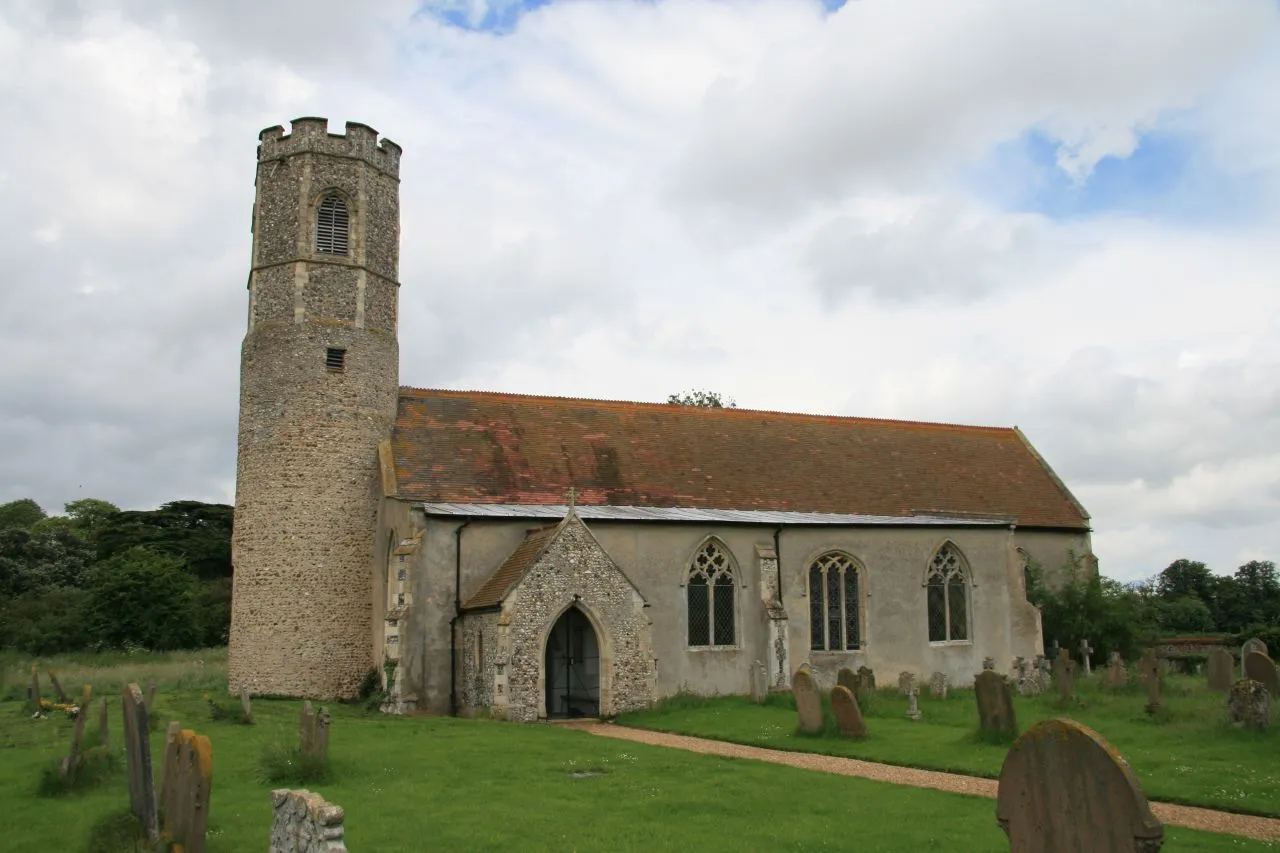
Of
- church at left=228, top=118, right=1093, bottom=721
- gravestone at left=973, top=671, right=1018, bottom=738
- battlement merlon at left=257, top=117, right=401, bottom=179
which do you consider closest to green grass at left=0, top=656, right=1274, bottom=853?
gravestone at left=973, top=671, right=1018, bottom=738

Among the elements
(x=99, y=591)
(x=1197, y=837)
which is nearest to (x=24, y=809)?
(x=1197, y=837)

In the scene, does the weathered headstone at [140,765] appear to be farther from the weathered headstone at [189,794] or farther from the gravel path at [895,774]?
the gravel path at [895,774]

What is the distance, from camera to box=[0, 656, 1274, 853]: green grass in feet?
32.7

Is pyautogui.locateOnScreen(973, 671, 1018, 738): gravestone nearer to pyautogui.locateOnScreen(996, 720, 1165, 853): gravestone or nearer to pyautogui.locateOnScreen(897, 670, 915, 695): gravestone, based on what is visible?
pyautogui.locateOnScreen(897, 670, 915, 695): gravestone

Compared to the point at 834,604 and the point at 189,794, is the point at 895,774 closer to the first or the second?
the point at 189,794

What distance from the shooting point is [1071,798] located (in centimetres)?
646

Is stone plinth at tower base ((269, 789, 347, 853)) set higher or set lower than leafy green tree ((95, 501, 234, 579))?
lower

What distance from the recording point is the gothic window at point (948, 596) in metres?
28.3

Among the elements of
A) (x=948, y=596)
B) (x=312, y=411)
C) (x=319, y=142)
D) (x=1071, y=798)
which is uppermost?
(x=319, y=142)

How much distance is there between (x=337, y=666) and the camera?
2484 centimetres

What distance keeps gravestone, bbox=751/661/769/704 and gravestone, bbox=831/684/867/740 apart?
6.48 meters

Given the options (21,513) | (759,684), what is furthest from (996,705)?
(21,513)

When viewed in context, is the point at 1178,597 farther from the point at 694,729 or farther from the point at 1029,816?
the point at 1029,816

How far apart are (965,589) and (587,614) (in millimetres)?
11708
